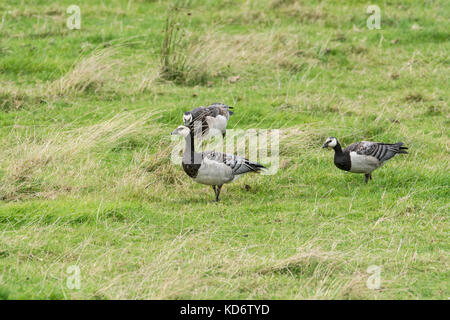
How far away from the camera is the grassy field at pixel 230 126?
7.71 m

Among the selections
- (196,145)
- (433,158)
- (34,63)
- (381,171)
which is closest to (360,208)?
(381,171)

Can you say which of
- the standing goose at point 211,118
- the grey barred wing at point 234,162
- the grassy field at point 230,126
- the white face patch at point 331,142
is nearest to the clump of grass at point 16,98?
the grassy field at point 230,126

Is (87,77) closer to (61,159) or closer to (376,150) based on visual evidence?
(61,159)

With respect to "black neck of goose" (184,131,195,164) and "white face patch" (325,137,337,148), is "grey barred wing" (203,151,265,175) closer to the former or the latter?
"black neck of goose" (184,131,195,164)

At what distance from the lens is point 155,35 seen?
700 inches

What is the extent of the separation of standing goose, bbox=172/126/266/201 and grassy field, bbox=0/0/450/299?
1.19ft

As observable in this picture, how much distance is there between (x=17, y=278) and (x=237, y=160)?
397 centimetres

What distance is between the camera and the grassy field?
7.71 meters

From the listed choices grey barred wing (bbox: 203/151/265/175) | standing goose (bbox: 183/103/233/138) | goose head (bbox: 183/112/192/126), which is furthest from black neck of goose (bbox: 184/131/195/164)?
standing goose (bbox: 183/103/233/138)

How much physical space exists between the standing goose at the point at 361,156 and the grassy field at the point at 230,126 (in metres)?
0.33

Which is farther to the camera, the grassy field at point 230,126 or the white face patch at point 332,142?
the white face patch at point 332,142

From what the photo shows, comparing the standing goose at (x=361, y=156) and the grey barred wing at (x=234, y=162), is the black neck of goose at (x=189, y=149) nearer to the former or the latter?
the grey barred wing at (x=234, y=162)

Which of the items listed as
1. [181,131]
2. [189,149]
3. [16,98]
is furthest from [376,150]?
[16,98]

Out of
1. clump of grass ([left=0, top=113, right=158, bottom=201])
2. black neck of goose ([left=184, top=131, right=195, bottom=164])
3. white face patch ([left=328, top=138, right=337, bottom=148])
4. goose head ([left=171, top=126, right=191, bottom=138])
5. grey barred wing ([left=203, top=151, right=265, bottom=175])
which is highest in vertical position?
goose head ([left=171, top=126, right=191, bottom=138])
